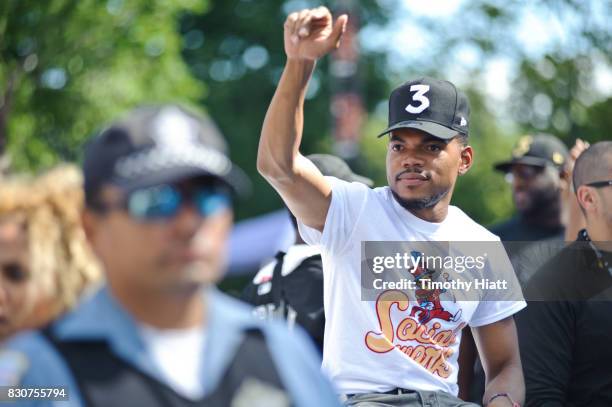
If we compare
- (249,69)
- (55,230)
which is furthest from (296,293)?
(249,69)

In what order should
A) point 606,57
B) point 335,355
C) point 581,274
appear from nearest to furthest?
point 335,355
point 581,274
point 606,57

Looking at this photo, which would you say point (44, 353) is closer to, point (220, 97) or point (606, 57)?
point (606, 57)

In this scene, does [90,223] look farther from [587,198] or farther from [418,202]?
[587,198]

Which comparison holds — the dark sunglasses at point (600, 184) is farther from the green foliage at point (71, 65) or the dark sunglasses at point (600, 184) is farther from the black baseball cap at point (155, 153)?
the green foliage at point (71, 65)

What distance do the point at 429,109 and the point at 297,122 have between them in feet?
2.98

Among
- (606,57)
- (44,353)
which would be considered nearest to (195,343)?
(44,353)

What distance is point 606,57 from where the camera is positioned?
14156mm

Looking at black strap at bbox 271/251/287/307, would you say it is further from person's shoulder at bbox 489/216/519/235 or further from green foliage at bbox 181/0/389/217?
green foliage at bbox 181/0/389/217

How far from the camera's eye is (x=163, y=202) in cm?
223

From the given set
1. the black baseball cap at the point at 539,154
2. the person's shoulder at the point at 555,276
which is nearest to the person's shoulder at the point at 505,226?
the black baseball cap at the point at 539,154

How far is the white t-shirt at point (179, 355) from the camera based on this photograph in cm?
231

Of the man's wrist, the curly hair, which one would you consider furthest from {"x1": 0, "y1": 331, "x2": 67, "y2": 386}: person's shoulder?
the man's wrist

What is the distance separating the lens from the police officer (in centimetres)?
223

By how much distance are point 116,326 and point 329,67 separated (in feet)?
94.3
